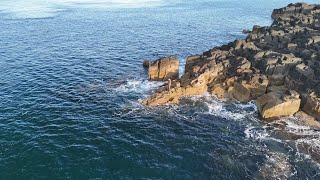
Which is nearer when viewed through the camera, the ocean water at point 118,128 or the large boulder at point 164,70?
the ocean water at point 118,128

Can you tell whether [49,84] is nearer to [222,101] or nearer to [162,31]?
[222,101]

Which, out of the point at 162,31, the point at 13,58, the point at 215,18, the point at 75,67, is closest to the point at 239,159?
the point at 75,67

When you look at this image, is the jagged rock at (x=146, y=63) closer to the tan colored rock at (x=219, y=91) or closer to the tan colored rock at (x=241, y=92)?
the tan colored rock at (x=219, y=91)

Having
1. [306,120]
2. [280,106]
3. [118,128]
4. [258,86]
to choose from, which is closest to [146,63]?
[258,86]

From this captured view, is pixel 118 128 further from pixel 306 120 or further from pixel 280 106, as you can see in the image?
pixel 306 120

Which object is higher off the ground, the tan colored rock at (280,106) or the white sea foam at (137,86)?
the tan colored rock at (280,106)

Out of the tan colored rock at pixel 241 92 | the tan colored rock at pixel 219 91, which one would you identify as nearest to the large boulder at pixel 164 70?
the tan colored rock at pixel 219 91
